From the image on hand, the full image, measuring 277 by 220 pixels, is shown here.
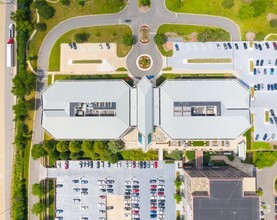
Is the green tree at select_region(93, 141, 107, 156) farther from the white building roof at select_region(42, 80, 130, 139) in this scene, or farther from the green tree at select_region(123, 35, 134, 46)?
the green tree at select_region(123, 35, 134, 46)

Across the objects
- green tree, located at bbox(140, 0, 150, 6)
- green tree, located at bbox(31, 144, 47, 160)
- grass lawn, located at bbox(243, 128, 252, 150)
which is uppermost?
green tree, located at bbox(140, 0, 150, 6)

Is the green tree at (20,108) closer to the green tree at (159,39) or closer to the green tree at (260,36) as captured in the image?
the green tree at (159,39)

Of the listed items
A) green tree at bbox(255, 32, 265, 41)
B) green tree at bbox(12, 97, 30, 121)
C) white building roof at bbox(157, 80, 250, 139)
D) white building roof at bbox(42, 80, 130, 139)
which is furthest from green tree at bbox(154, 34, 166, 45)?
green tree at bbox(12, 97, 30, 121)

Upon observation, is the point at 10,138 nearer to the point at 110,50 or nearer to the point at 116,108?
the point at 116,108

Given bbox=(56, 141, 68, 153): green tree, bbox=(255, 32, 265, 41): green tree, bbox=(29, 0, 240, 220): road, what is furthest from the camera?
bbox=(29, 0, 240, 220): road

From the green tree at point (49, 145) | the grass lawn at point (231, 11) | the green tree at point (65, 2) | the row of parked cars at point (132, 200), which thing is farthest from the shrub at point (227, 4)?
the green tree at point (49, 145)

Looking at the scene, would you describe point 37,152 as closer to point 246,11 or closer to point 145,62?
point 145,62
